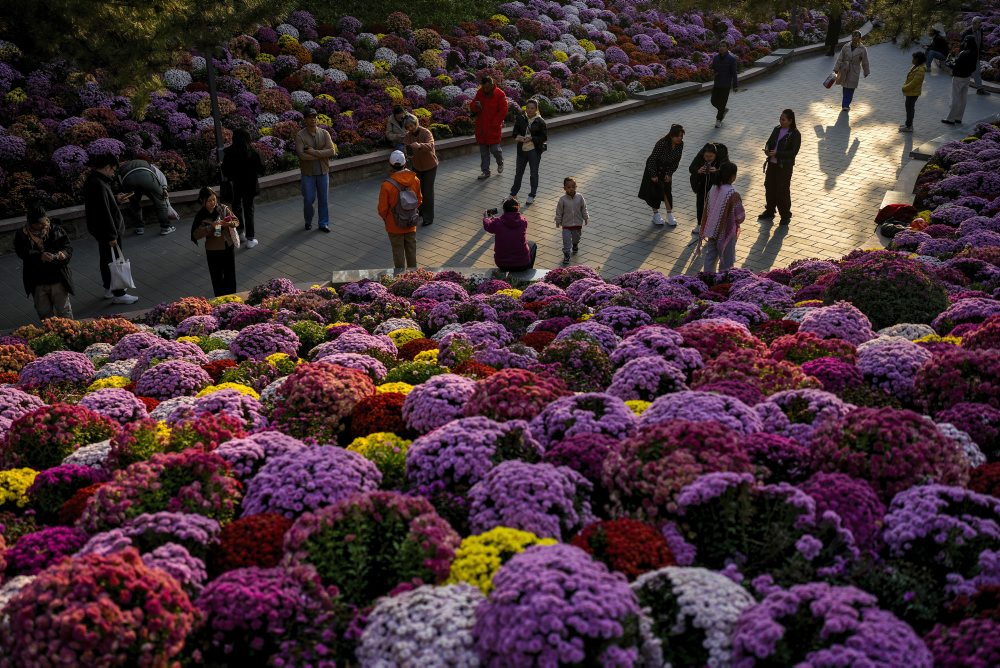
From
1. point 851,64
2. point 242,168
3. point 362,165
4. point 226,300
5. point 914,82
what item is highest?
point 851,64

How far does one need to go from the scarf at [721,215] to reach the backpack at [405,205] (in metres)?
3.46

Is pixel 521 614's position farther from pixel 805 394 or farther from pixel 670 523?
pixel 805 394

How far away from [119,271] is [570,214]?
17.8ft

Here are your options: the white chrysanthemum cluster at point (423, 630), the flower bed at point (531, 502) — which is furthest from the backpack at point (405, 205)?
the white chrysanthemum cluster at point (423, 630)

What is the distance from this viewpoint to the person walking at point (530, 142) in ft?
46.0

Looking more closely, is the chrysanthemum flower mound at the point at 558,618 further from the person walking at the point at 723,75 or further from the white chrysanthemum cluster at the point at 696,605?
the person walking at the point at 723,75

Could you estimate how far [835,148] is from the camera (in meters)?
17.0

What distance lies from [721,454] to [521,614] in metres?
1.63

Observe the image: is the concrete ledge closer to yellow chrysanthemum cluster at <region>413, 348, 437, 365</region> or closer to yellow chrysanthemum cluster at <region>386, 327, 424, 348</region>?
yellow chrysanthemum cluster at <region>386, 327, 424, 348</region>

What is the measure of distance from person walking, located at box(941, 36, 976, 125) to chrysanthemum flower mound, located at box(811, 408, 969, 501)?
14397 millimetres

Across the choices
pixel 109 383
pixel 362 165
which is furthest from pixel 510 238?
pixel 362 165

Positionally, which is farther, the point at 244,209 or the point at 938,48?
the point at 938,48

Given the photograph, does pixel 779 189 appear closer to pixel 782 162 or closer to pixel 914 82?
pixel 782 162

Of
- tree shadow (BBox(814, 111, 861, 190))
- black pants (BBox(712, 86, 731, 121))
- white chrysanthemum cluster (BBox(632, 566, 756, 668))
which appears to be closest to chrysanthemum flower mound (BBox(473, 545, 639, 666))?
white chrysanthemum cluster (BBox(632, 566, 756, 668))
